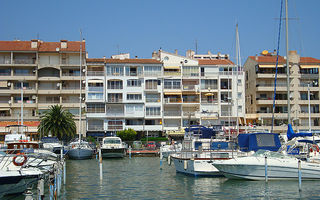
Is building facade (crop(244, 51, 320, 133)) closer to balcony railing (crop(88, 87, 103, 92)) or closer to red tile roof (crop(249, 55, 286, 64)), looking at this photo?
red tile roof (crop(249, 55, 286, 64))

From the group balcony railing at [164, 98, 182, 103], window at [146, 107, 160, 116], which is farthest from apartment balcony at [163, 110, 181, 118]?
balcony railing at [164, 98, 182, 103]

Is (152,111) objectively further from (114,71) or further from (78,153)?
(78,153)

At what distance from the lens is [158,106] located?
8125cm

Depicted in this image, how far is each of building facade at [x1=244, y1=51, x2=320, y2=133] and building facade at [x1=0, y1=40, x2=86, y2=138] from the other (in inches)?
Result: 1278

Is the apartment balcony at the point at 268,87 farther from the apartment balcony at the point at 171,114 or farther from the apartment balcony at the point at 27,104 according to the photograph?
the apartment balcony at the point at 27,104

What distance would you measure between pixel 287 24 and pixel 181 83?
37051 millimetres

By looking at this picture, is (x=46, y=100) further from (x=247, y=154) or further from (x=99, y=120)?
(x=247, y=154)

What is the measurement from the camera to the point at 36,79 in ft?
263

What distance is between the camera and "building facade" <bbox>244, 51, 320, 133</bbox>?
3295 inches

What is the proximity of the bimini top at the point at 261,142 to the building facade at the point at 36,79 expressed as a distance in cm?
4579

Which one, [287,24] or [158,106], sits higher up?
[287,24]

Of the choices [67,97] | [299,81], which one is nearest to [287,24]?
[299,81]

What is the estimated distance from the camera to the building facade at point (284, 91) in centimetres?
8369

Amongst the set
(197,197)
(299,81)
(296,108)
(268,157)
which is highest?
(299,81)
